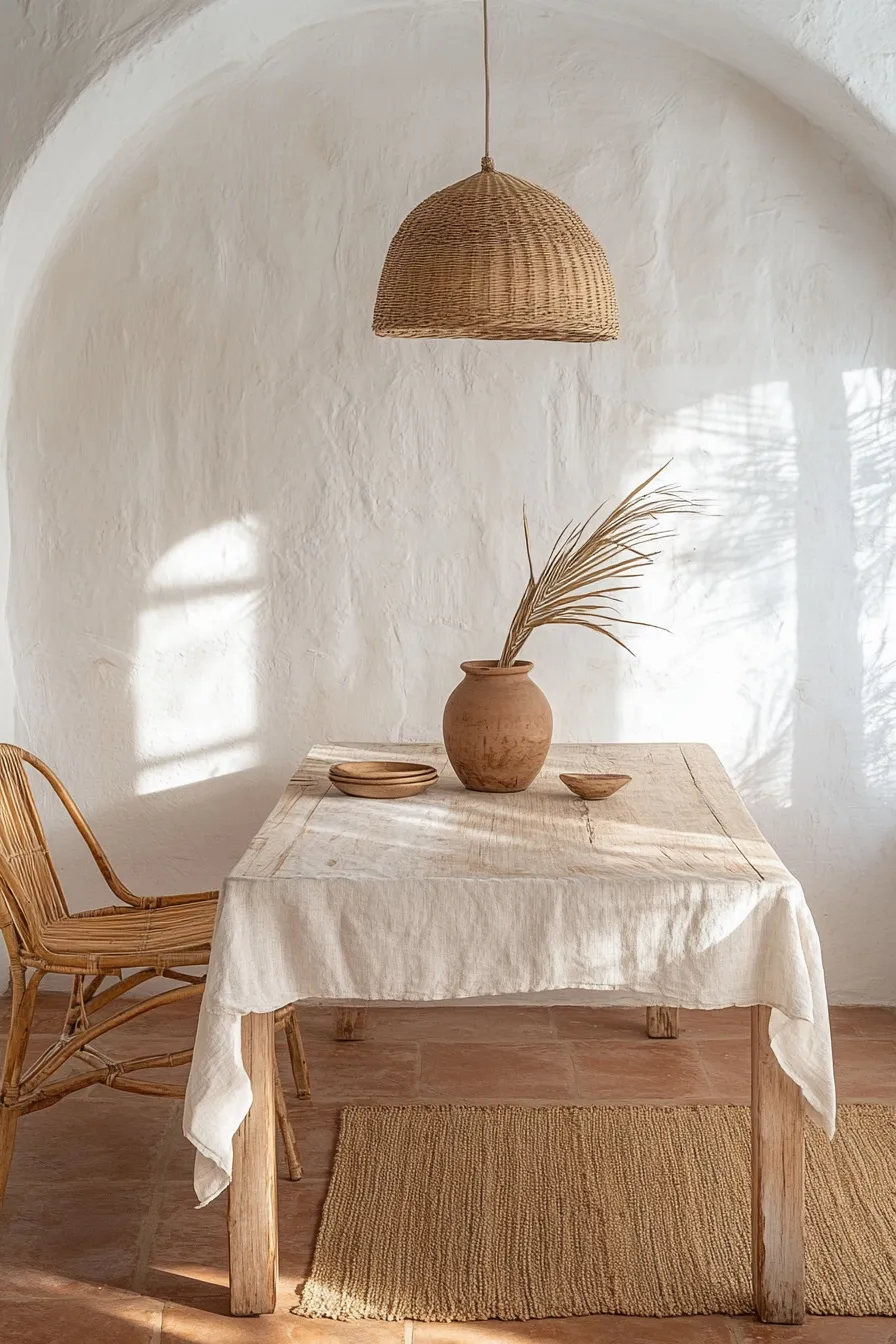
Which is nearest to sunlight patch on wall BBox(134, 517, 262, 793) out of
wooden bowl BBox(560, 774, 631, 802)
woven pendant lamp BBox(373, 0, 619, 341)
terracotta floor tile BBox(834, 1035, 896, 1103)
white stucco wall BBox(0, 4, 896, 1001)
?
white stucco wall BBox(0, 4, 896, 1001)

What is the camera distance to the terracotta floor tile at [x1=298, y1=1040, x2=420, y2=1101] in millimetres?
3627

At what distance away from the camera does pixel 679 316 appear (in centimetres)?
414

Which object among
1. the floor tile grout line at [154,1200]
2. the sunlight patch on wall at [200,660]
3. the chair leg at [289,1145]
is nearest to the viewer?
the floor tile grout line at [154,1200]

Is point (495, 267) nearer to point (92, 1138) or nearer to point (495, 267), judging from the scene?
point (495, 267)

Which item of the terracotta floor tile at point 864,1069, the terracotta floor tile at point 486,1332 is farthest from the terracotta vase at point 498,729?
the terracotta floor tile at point 864,1069

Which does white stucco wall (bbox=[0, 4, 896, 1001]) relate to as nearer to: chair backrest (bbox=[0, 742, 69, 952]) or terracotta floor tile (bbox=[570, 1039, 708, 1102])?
terracotta floor tile (bbox=[570, 1039, 708, 1102])

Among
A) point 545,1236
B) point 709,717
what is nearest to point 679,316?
point 709,717

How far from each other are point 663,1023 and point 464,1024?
2.00ft

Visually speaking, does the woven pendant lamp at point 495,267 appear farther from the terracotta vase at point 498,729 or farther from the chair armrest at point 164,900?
the chair armrest at point 164,900

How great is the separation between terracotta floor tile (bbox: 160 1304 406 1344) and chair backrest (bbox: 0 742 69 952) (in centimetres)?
92

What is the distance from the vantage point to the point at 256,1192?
260 centimetres

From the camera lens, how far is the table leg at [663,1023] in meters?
3.96

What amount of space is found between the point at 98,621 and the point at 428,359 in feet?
4.32

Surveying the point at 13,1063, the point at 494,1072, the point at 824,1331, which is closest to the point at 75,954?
the point at 13,1063
